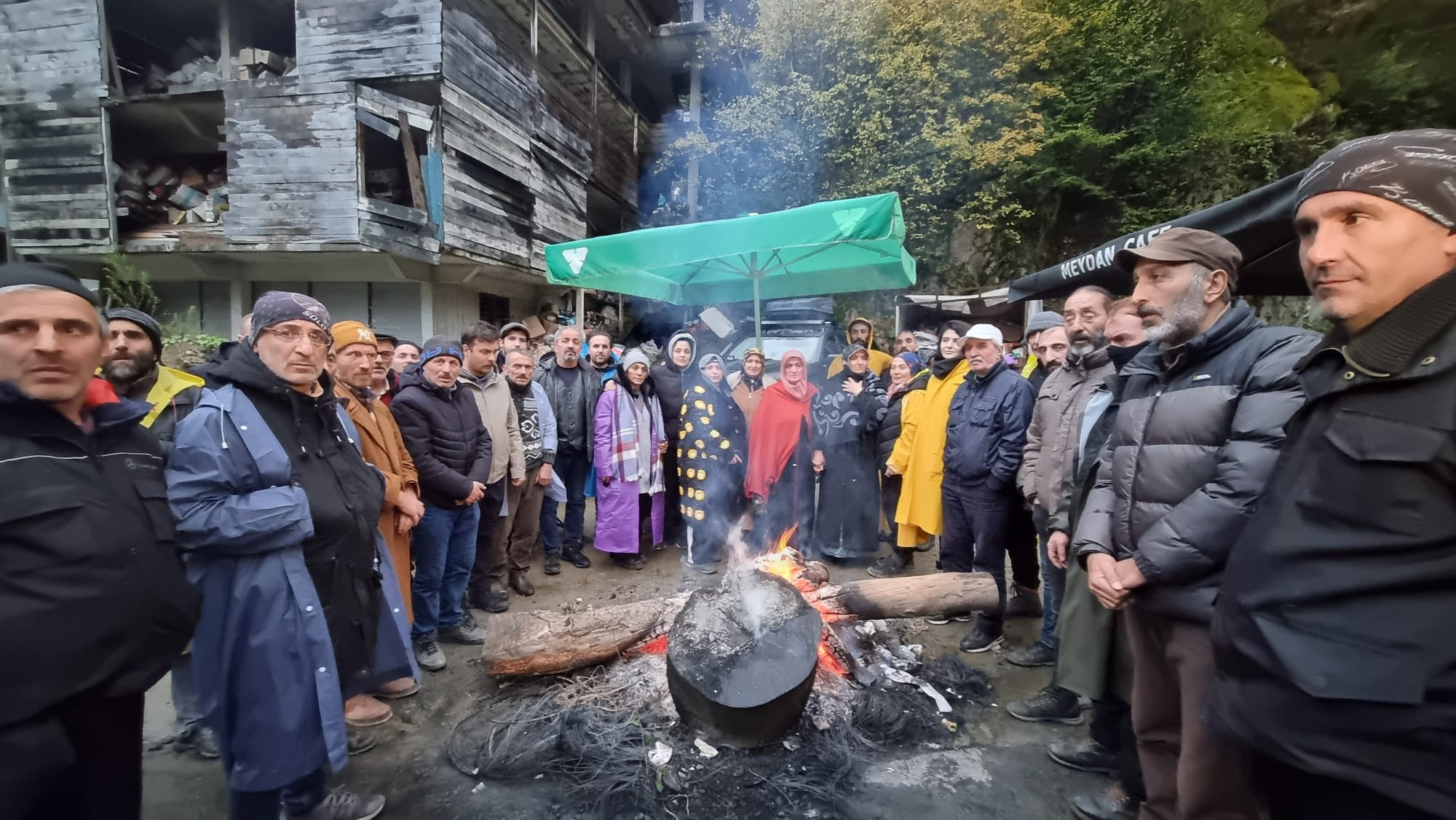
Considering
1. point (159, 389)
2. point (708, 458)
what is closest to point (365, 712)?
point (159, 389)

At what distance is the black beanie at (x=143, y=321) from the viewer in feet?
10.5

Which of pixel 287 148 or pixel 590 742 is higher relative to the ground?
pixel 287 148

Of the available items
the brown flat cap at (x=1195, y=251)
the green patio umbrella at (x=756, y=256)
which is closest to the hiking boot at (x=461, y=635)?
the green patio umbrella at (x=756, y=256)

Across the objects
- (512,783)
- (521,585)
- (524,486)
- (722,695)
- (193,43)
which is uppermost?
(193,43)

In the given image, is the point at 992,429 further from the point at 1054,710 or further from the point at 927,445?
the point at 1054,710

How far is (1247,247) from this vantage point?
343 centimetres

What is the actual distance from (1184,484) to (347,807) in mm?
3733

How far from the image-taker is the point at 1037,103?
15570 mm

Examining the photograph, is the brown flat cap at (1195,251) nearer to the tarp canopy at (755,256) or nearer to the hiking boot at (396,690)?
the tarp canopy at (755,256)

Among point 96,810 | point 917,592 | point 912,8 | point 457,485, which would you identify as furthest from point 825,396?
point 912,8

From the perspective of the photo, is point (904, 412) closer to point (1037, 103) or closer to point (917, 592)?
point (917, 592)

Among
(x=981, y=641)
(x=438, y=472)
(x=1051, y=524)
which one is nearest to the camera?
(x=1051, y=524)

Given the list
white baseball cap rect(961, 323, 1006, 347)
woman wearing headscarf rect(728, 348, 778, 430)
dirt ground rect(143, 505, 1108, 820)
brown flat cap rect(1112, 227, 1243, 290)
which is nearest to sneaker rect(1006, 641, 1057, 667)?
dirt ground rect(143, 505, 1108, 820)

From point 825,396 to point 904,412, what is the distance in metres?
0.84
